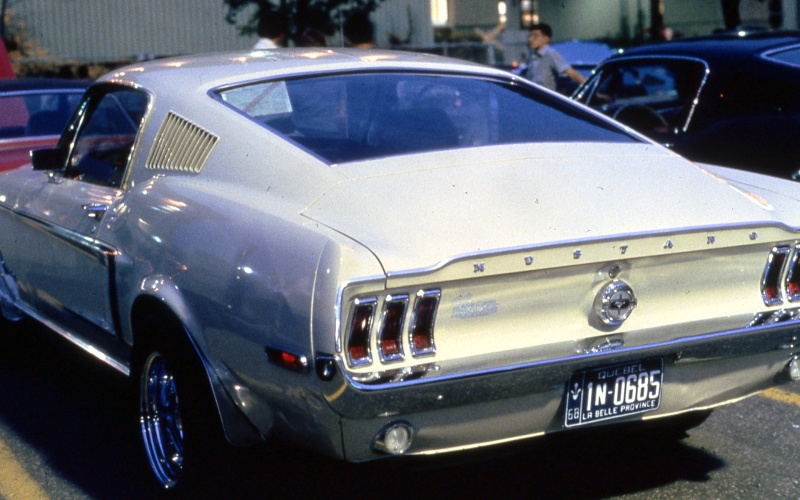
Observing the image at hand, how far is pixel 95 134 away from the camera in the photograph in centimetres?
508

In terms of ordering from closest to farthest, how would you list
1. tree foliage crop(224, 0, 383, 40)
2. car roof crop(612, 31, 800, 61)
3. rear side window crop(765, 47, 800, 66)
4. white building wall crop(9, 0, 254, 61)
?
rear side window crop(765, 47, 800, 66) < car roof crop(612, 31, 800, 61) < tree foliage crop(224, 0, 383, 40) < white building wall crop(9, 0, 254, 61)

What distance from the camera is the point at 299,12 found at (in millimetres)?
21641

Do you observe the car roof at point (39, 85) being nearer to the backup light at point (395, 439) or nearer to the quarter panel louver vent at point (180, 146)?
the quarter panel louver vent at point (180, 146)

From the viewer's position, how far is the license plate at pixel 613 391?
11.0 feet

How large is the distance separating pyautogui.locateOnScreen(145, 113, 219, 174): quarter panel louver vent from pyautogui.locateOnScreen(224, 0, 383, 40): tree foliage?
1660cm

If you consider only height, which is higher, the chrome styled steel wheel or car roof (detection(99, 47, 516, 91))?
car roof (detection(99, 47, 516, 91))

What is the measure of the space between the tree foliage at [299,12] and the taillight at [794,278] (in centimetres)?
1742

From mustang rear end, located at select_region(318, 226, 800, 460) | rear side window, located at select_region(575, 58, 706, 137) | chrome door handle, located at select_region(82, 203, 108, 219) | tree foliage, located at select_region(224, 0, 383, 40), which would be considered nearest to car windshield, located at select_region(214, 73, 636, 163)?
chrome door handle, located at select_region(82, 203, 108, 219)

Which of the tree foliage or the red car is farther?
the tree foliage

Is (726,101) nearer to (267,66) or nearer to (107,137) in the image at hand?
(267,66)

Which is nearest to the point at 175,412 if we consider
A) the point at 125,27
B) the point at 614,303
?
the point at 614,303

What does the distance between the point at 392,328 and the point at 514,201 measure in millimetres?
573

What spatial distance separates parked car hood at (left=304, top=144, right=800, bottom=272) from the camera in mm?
3227

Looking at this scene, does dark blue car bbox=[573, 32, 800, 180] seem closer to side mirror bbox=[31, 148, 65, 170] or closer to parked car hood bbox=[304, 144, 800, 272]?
parked car hood bbox=[304, 144, 800, 272]
